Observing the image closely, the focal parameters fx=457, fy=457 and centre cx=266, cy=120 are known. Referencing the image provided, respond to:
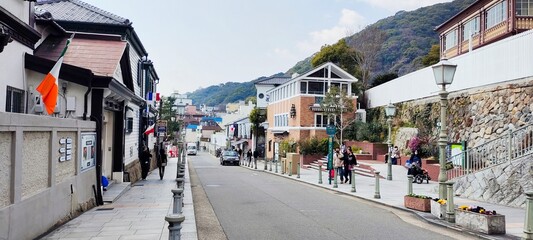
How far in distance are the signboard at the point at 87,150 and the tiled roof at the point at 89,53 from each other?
7.81 feet

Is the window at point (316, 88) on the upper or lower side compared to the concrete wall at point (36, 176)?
upper

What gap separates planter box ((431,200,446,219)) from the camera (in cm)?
1138

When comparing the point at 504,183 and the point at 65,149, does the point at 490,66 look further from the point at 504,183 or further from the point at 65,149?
the point at 65,149

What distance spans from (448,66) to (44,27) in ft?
39.1

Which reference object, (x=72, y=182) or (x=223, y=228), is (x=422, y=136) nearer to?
(x=223, y=228)

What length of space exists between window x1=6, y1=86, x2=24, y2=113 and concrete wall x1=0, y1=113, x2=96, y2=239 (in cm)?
132

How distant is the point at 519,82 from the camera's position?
61.4 feet

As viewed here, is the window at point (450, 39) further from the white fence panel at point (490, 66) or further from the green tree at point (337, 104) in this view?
the green tree at point (337, 104)

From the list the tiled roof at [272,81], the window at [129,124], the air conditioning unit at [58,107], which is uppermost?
the tiled roof at [272,81]

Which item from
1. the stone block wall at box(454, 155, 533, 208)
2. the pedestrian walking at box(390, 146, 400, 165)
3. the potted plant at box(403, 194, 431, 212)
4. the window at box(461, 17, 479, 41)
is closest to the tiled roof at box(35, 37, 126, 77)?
the potted plant at box(403, 194, 431, 212)

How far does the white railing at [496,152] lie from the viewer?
47.6 feet

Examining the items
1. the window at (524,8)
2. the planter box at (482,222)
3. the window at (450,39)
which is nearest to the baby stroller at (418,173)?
the planter box at (482,222)

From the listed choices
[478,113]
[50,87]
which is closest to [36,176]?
[50,87]

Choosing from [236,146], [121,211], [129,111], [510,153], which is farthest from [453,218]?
[236,146]
